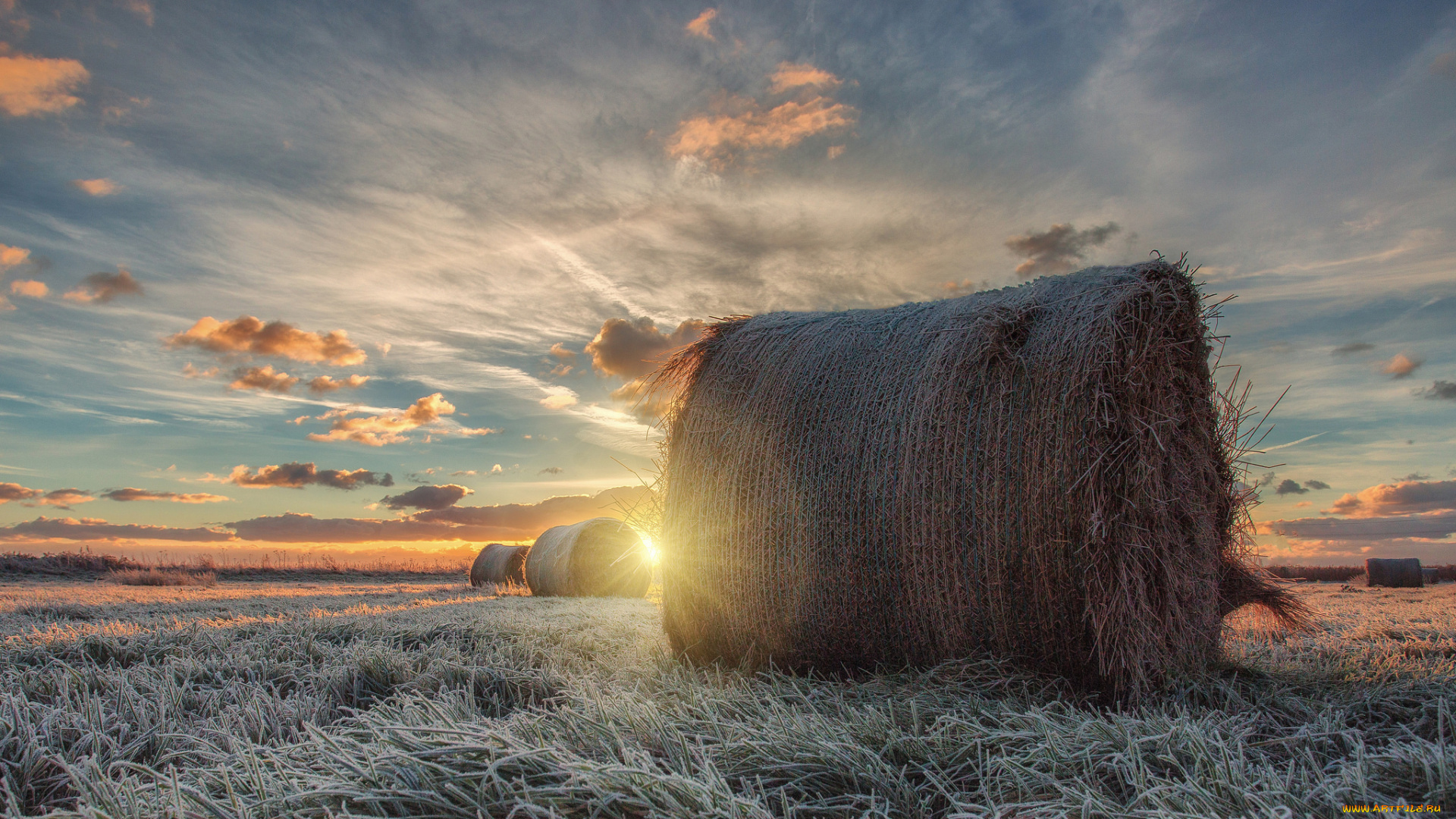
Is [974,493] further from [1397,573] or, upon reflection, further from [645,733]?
[1397,573]

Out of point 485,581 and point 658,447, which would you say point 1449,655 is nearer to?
point 658,447

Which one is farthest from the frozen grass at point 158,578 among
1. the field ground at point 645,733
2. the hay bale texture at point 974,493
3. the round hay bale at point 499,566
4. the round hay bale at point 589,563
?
the hay bale texture at point 974,493

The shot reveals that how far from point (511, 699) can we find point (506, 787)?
1.65m

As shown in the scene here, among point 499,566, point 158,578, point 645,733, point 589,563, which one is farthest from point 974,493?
point 158,578

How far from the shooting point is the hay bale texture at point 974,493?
118 inches

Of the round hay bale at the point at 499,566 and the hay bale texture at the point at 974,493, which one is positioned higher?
the hay bale texture at the point at 974,493

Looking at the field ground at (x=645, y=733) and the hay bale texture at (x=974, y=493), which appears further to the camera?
the hay bale texture at (x=974, y=493)

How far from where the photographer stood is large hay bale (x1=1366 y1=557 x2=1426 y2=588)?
45.6 feet

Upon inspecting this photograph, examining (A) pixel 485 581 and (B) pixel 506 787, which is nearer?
(B) pixel 506 787

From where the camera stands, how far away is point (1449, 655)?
13.5 ft

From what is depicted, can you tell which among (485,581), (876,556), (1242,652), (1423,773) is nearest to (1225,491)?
(1242,652)

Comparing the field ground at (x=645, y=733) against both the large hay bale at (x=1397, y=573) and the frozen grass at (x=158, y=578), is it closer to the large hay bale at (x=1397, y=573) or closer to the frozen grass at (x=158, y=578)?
the frozen grass at (x=158, y=578)

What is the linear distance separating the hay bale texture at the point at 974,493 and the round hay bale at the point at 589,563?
6141mm

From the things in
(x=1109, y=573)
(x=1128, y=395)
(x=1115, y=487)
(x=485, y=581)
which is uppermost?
(x=1128, y=395)
